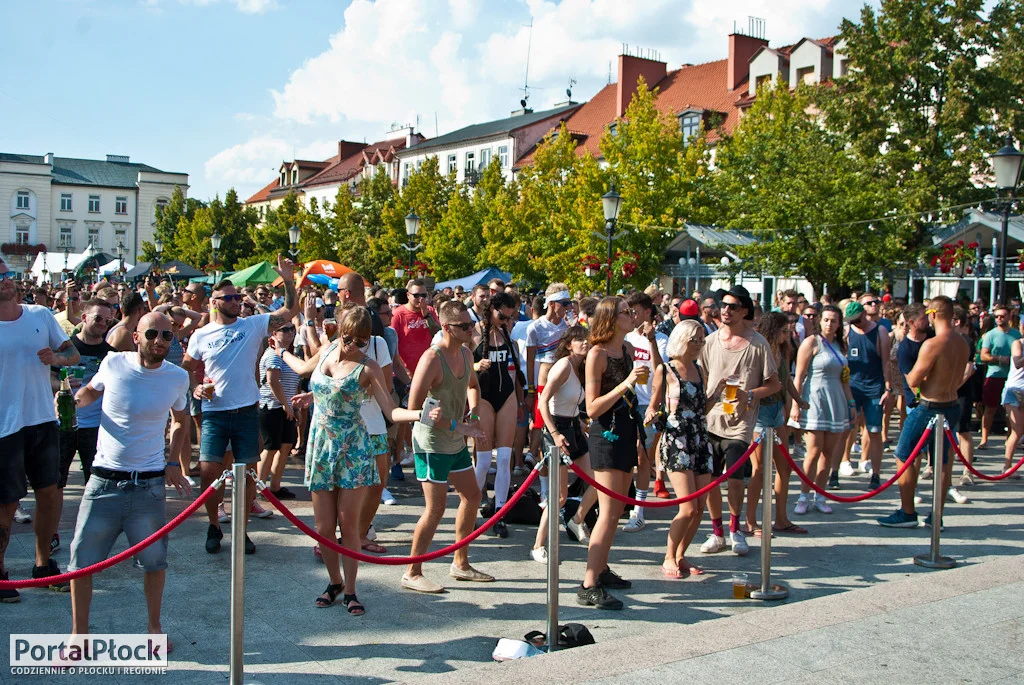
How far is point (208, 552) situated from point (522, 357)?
11.2 ft

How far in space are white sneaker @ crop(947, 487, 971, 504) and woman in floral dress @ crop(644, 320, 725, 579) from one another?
13.9 feet

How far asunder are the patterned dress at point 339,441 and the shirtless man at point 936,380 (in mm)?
5079

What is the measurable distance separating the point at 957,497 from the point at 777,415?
2.80 meters

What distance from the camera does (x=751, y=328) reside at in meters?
7.36

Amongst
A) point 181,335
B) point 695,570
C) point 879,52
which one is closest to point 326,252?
point 879,52

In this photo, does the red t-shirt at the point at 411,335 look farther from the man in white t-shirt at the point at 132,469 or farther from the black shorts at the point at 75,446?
the man in white t-shirt at the point at 132,469

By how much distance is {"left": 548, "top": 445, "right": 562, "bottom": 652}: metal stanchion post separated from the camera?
5008 mm

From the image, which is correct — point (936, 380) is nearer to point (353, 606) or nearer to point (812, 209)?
point (353, 606)

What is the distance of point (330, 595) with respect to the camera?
226 inches

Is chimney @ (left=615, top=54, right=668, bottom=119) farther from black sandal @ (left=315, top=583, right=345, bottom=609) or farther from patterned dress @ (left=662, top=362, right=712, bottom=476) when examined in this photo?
black sandal @ (left=315, top=583, right=345, bottom=609)

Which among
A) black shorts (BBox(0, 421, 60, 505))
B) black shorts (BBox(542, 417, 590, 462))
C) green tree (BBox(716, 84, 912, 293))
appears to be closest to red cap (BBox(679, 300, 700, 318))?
black shorts (BBox(542, 417, 590, 462))

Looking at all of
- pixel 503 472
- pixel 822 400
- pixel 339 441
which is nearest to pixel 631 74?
pixel 822 400

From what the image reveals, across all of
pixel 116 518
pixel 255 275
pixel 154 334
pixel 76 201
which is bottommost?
pixel 116 518

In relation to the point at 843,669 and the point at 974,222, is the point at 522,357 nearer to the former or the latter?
the point at 843,669
